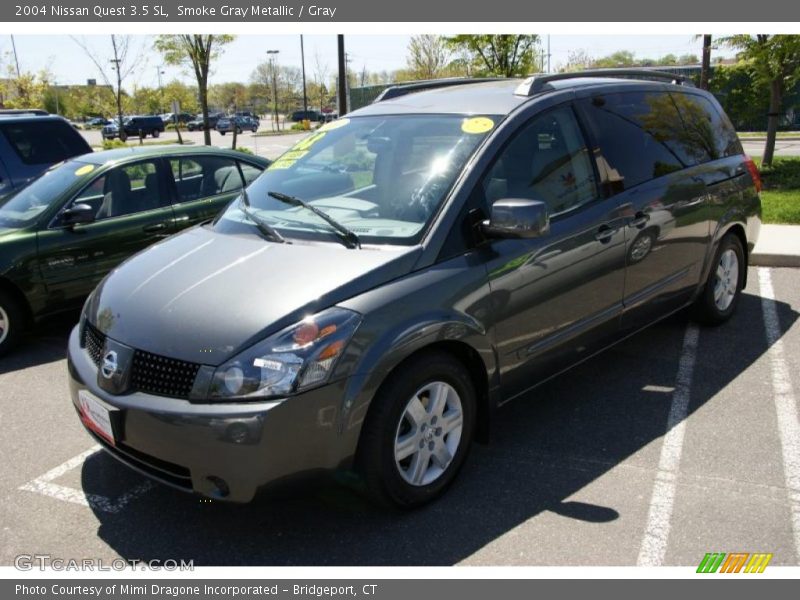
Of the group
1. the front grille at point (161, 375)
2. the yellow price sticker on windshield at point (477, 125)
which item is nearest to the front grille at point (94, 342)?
the front grille at point (161, 375)

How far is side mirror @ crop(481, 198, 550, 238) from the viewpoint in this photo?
335 cm

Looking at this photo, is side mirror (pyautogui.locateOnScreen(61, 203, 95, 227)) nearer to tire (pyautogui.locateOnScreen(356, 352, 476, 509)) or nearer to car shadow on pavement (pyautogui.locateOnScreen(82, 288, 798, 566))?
car shadow on pavement (pyautogui.locateOnScreen(82, 288, 798, 566))

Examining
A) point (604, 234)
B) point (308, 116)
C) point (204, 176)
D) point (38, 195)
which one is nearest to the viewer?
point (604, 234)

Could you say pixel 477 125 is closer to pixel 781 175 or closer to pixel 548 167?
pixel 548 167

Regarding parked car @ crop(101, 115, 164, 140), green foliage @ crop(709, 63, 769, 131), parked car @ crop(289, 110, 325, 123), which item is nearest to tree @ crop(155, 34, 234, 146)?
green foliage @ crop(709, 63, 769, 131)

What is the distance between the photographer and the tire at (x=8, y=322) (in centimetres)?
576

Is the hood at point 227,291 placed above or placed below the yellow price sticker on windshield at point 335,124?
below

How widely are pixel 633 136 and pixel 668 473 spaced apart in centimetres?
215

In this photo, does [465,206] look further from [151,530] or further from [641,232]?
[151,530]

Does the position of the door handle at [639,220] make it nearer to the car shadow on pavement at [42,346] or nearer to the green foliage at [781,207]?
the car shadow on pavement at [42,346]

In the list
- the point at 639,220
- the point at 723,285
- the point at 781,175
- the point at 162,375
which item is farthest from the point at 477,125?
the point at 781,175

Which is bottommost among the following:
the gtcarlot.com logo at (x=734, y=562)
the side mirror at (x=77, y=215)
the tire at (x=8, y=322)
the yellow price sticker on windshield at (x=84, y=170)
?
the gtcarlot.com logo at (x=734, y=562)

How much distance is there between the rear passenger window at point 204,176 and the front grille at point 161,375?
402 cm

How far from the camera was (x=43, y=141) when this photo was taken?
8570 millimetres
